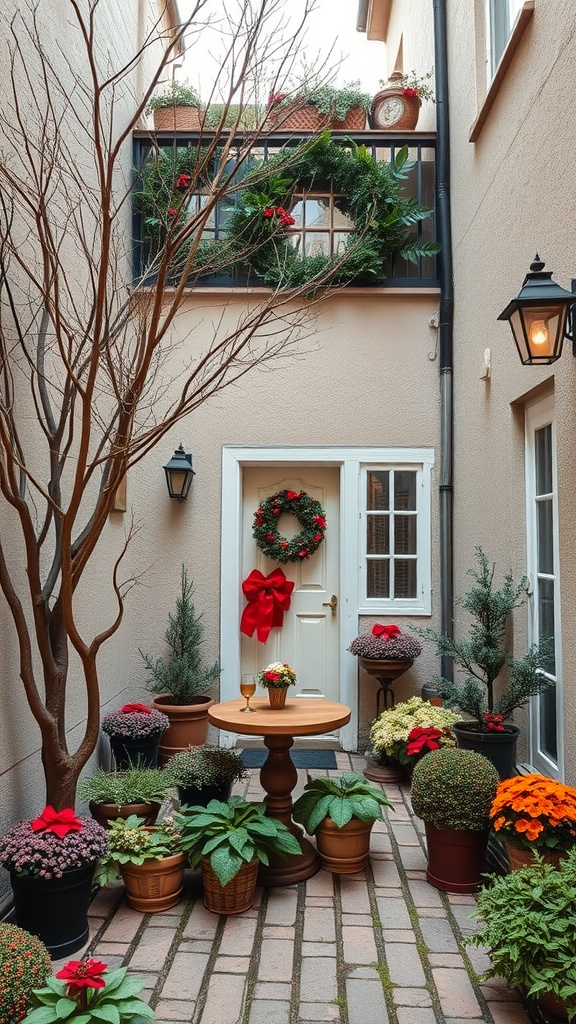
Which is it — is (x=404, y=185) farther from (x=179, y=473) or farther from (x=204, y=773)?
(x=204, y=773)

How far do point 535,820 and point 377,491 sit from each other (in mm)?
3221

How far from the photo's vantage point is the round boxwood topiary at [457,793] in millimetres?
3094

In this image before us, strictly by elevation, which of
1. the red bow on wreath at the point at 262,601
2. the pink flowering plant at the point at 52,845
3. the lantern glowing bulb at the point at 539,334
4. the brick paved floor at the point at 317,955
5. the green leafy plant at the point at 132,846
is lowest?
the brick paved floor at the point at 317,955

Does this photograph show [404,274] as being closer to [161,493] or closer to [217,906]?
[161,493]

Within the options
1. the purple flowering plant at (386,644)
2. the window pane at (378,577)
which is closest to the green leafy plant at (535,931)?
the purple flowering plant at (386,644)

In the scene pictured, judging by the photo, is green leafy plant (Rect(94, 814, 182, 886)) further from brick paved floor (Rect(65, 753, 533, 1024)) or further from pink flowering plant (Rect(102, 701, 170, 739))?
pink flowering plant (Rect(102, 701, 170, 739))

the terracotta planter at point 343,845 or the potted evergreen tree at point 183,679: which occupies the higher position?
the potted evergreen tree at point 183,679

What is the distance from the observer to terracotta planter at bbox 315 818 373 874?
340cm

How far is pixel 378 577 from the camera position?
5.59 metres

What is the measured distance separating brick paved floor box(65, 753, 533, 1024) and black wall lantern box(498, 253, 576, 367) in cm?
227

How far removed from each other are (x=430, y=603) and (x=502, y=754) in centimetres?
196

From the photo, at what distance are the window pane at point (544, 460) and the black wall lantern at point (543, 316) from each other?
0.74 m

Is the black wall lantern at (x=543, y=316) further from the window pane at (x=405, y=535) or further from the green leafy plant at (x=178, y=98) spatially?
the green leafy plant at (x=178, y=98)

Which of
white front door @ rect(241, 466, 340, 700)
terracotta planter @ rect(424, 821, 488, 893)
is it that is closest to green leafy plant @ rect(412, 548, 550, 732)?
terracotta planter @ rect(424, 821, 488, 893)
